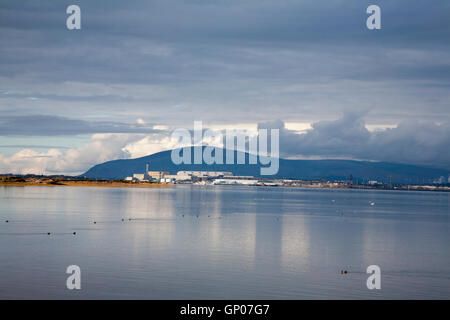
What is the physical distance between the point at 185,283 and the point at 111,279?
12.2 ft

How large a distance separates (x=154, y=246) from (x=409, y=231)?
32026 mm

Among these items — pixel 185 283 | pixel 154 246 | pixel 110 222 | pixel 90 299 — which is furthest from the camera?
pixel 110 222

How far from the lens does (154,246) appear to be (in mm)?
42062

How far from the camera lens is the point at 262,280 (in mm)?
30125

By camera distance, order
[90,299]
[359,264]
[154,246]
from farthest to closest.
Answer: [154,246] → [359,264] → [90,299]

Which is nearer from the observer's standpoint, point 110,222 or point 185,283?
point 185,283

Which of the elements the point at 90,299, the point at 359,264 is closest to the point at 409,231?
the point at 359,264

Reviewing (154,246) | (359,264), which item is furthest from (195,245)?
(359,264)
